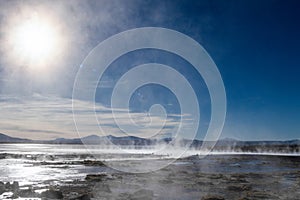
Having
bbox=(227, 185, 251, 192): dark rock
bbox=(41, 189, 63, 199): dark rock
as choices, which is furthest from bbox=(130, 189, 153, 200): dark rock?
bbox=(227, 185, 251, 192): dark rock

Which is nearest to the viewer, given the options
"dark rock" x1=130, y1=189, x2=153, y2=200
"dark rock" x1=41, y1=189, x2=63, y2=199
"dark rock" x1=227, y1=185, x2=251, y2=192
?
"dark rock" x1=41, y1=189, x2=63, y2=199

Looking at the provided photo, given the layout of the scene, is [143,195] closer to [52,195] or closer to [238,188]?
[52,195]

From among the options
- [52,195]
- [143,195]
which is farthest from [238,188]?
[52,195]

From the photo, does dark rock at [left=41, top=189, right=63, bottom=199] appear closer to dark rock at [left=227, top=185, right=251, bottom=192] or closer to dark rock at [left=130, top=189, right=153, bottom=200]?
dark rock at [left=130, top=189, right=153, bottom=200]

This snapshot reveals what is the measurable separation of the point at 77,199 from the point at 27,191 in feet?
16.8

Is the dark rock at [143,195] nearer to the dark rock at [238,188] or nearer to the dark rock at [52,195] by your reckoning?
the dark rock at [52,195]

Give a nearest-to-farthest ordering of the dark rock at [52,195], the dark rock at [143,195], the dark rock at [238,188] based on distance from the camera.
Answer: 1. the dark rock at [52,195]
2. the dark rock at [143,195]
3. the dark rock at [238,188]

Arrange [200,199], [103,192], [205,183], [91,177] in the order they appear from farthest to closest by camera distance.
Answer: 1. [91,177]
2. [205,183]
3. [103,192]
4. [200,199]

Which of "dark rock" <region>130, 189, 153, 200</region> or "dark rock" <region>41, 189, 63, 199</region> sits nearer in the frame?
"dark rock" <region>41, 189, 63, 199</region>

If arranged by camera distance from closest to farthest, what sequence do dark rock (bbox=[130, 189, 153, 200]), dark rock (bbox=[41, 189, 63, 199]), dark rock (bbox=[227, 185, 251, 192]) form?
1. dark rock (bbox=[41, 189, 63, 199])
2. dark rock (bbox=[130, 189, 153, 200])
3. dark rock (bbox=[227, 185, 251, 192])

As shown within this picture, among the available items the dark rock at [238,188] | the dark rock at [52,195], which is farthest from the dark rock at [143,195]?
the dark rock at [238,188]

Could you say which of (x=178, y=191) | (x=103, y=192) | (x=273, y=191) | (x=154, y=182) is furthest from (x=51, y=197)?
(x=273, y=191)

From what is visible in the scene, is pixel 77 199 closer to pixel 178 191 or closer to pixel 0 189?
pixel 0 189

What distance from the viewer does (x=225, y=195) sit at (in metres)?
24.3
